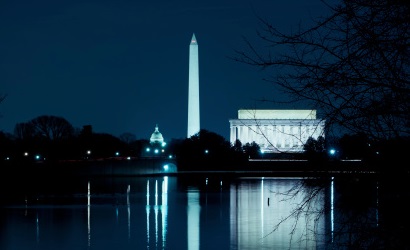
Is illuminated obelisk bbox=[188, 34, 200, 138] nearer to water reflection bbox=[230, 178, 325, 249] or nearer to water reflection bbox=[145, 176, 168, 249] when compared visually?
water reflection bbox=[145, 176, 168, 249]

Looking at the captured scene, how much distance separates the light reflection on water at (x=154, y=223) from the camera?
33.2 m

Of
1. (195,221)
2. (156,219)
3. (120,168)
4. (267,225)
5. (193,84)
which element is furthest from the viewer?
(193,84)

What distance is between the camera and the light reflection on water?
3316 cm

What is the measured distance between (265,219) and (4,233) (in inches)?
565

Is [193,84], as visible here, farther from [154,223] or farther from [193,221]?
[154,223]

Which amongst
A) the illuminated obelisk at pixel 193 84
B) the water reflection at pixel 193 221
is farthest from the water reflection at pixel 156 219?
the illuminated obelisk at pixel 193 84

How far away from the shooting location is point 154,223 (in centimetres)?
4278

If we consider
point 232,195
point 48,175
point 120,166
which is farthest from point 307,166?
point 120,166

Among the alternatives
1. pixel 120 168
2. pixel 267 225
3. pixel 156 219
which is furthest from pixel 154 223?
pixel 120 168

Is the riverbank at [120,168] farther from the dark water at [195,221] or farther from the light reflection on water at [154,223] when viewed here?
the dark water at [195,221]

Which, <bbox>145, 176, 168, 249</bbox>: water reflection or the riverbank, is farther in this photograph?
the riverbank

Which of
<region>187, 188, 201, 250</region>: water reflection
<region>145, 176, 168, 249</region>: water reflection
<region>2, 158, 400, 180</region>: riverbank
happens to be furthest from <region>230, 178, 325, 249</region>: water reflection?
<region>2, 158, 400, 180</region>: riverbank

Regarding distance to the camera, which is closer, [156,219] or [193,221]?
[193,221]

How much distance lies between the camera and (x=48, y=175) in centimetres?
10175
